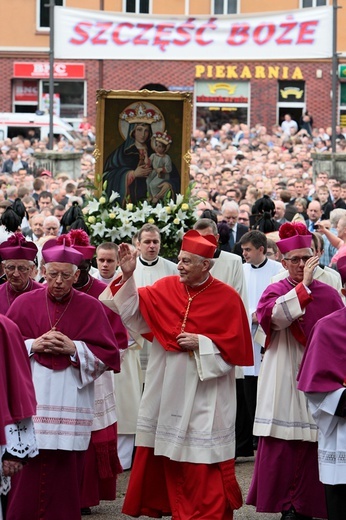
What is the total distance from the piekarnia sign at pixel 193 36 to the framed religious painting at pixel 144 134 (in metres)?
7.22

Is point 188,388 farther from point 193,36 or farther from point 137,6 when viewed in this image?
point 137,6

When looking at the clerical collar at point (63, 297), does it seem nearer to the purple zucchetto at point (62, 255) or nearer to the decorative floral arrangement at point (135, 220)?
the purple zucchetto at point (62, 255)

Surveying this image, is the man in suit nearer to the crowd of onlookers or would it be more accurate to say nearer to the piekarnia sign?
the crowd of onlookers

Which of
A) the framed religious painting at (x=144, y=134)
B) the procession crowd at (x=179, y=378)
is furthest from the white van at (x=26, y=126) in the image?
the procession crowd at (x=179, y=378)

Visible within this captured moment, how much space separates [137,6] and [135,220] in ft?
100

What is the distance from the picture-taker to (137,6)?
4231 centimetres

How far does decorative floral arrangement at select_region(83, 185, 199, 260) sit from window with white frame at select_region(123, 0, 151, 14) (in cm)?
2995

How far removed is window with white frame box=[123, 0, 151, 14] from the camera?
4216cm

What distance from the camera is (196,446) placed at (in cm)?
890

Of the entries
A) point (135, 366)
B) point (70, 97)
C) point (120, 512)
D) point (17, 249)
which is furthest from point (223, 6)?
point (17, 249)

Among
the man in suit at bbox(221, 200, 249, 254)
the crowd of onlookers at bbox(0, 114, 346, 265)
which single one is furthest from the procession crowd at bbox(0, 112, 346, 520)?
the man in suit at bbox(221, 200, 249, 254)

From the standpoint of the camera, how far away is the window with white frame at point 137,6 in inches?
1660

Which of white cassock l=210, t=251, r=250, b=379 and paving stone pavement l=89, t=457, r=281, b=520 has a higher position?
white cassock l=210, t=251, r=250, b=379

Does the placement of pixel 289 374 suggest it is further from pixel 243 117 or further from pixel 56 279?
pixel 243 117
